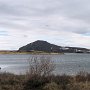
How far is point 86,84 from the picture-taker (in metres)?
16.5

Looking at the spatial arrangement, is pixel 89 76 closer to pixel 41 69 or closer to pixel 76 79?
pixel 76 79

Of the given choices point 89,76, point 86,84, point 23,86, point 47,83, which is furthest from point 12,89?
point 89,76

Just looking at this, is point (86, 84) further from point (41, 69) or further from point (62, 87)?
point (41, 69)

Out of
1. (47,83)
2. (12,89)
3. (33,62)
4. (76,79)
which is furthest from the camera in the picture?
(33,62)

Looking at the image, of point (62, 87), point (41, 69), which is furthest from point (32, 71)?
point (62, 87)

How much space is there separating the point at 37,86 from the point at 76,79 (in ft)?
9.21

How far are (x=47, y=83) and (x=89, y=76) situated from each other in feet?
11.9

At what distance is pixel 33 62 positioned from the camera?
21.4 meters

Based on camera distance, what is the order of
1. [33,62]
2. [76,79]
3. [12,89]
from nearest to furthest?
[12,89]
[76,79]
[33,62]

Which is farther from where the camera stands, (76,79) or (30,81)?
(76,79)

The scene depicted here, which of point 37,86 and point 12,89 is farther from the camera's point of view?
point 37,86

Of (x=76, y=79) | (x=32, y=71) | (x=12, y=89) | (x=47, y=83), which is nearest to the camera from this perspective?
(x=12, y=89)

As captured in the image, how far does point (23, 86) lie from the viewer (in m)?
16.8

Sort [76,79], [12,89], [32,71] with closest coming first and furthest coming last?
1. [12,89]
2. [76,79]
3. [32,71]
